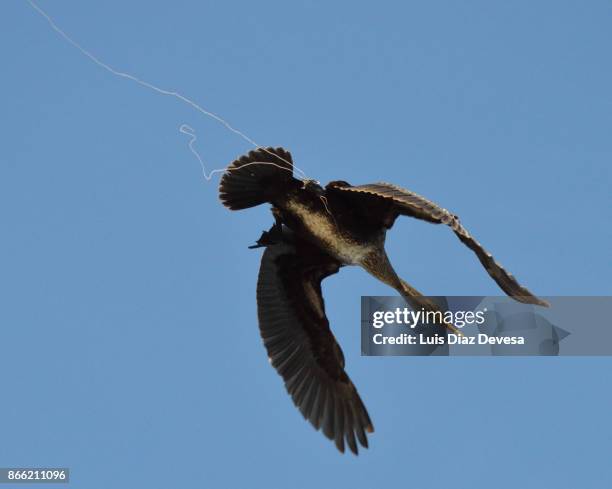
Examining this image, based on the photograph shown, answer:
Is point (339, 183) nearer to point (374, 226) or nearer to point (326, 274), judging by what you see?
point (374, 226)

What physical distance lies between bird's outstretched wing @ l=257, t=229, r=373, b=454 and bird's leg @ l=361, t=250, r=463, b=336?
0.64 m

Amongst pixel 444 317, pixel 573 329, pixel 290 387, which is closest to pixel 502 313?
pixel 573 329

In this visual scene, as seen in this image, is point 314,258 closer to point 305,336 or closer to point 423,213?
point 305,336

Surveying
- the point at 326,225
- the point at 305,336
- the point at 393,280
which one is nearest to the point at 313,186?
the point at 326,225

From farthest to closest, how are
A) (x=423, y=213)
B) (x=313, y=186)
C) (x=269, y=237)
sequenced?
(x=269, y=237) → (x=313, y=186) → (x=423, y=213)

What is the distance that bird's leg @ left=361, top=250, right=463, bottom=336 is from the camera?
10.2m

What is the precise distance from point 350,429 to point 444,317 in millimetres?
1284

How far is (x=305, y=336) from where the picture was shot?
36.0 feet

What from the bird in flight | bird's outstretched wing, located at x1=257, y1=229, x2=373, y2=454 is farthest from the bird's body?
bird's outstretched wing, located at x1=257, y1=229, x2=373, y2=454

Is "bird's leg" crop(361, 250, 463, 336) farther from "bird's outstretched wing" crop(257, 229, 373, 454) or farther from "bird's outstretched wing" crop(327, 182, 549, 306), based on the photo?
"bird's outstretched wing" crop(257, 229, 373, 454)

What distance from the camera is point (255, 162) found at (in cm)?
966

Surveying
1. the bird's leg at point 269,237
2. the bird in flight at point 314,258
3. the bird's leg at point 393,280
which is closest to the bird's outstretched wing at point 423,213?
the bird in flight at point 314,258

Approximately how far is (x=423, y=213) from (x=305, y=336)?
2247 millimetres

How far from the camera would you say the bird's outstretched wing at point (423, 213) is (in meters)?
8.55
